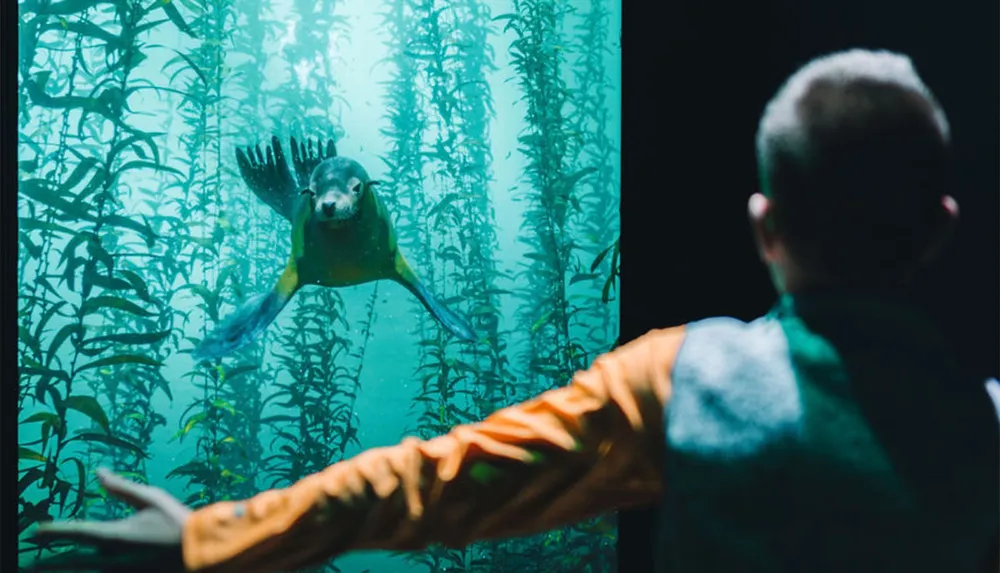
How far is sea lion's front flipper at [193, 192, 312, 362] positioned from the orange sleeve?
163 cm

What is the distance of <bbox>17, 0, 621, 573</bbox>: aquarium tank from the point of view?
200cm

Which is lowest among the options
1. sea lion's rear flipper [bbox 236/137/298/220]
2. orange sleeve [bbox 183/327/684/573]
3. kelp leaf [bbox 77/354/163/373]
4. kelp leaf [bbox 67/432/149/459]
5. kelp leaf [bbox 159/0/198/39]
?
kelp leaf [bbox 67/432/149/459]

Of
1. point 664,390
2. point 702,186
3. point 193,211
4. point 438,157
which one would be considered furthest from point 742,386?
point 193,211

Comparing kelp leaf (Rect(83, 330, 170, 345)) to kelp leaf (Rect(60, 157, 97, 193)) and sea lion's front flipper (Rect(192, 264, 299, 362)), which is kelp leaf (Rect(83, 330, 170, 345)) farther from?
kelp leaf (Rect(60, 157, 97, 193))

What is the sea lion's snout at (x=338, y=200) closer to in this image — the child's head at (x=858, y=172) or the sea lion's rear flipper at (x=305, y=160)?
the sea lion's rear flipper at (x=305, y=160)

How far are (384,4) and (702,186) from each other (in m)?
1.17

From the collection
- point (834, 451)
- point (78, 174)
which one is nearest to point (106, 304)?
point (78, 174)

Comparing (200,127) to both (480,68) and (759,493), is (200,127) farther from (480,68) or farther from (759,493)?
(759,493)

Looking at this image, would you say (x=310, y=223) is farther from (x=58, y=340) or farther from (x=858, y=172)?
(x=858, y=172)

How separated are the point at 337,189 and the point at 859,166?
1.72 metres

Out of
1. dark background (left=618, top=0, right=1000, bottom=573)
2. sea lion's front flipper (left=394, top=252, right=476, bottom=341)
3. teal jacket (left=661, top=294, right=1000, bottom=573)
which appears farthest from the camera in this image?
sea lion's front flipper (left=394, top=252, right=476, bottom=341)

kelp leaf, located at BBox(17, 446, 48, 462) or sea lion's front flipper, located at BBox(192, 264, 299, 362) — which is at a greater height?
sea lion's front flipper, located at BBox(192, 264, 299, 362)

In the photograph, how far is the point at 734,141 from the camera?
58.2 inches

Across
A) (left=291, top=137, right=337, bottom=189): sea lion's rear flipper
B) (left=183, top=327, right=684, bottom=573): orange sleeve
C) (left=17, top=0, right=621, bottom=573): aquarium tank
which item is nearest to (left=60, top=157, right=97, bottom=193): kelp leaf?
(left=17, top=0, right=621, bottom=573): aquarium tank
